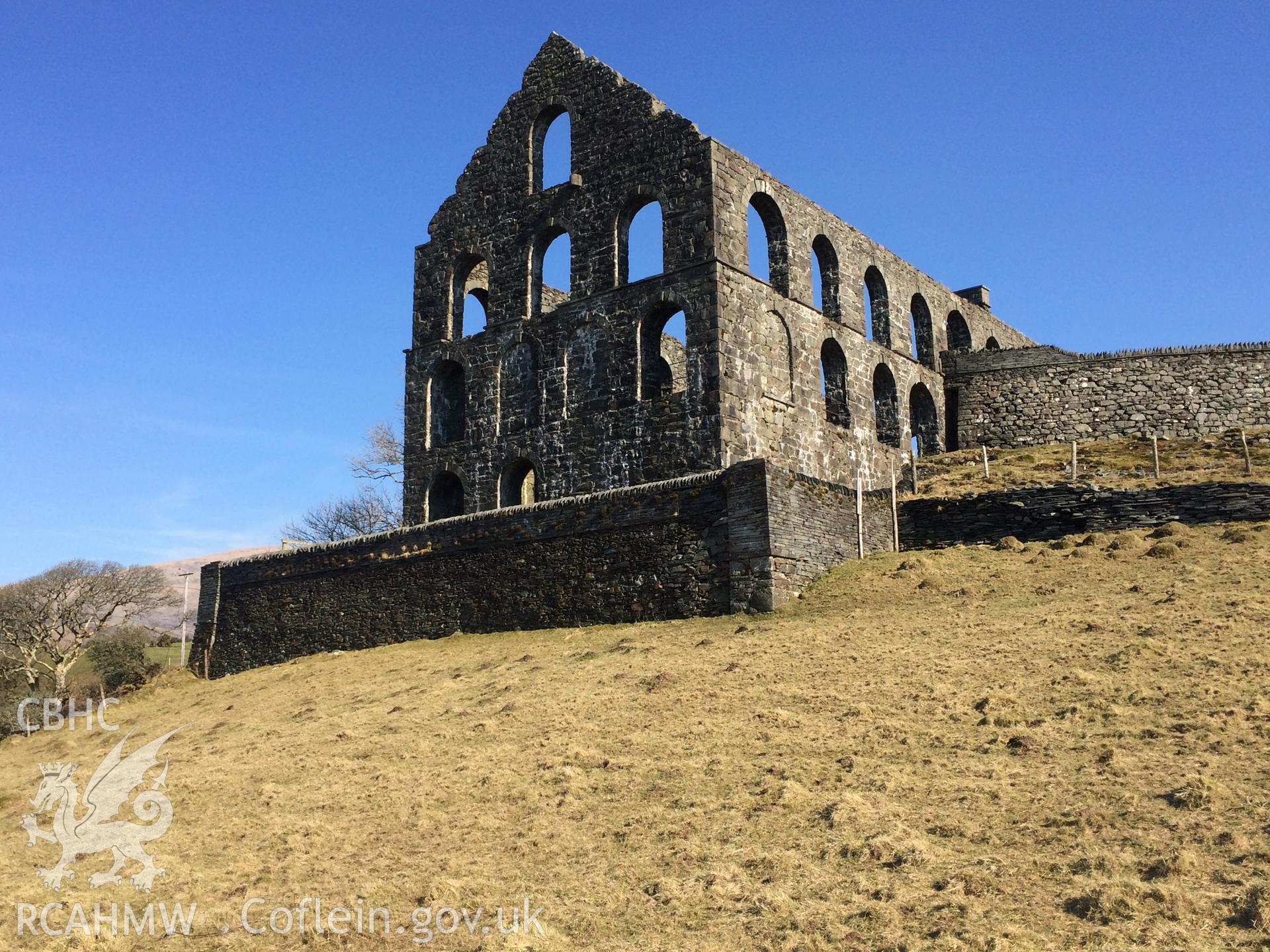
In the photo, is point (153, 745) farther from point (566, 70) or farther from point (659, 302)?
point (566, 70)

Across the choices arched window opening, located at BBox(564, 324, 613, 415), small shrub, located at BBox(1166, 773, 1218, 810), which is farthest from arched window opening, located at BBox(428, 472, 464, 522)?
small shrub, located at BBox(1166, 773, 1218, 810)

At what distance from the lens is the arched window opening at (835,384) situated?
34125mm

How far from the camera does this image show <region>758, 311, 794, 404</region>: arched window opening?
1206 inches

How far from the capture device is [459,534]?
2870 cm

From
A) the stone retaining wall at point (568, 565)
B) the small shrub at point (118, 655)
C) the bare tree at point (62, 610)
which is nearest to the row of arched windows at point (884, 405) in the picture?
the stone retaining wall at point (568, 565)

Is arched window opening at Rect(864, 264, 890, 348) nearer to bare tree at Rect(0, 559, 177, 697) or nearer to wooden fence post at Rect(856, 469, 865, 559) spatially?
wooden fence post at Rect(856, 469, 865, 559)

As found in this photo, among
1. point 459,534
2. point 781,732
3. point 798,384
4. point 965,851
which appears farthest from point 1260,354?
point 965,851

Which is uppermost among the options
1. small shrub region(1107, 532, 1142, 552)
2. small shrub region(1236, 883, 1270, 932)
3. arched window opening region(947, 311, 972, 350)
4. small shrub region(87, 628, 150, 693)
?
arched window opening region(947, 311, 972, 350)

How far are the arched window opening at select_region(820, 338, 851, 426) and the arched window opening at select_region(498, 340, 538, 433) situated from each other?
7.94 m

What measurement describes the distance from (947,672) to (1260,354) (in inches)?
1148

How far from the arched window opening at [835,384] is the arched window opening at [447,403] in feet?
33.6

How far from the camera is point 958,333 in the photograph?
4553 centimetres

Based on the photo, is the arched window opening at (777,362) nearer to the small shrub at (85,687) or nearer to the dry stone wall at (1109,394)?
the dry stone wall at (1109,394)

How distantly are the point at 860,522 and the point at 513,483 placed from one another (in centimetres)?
1113
